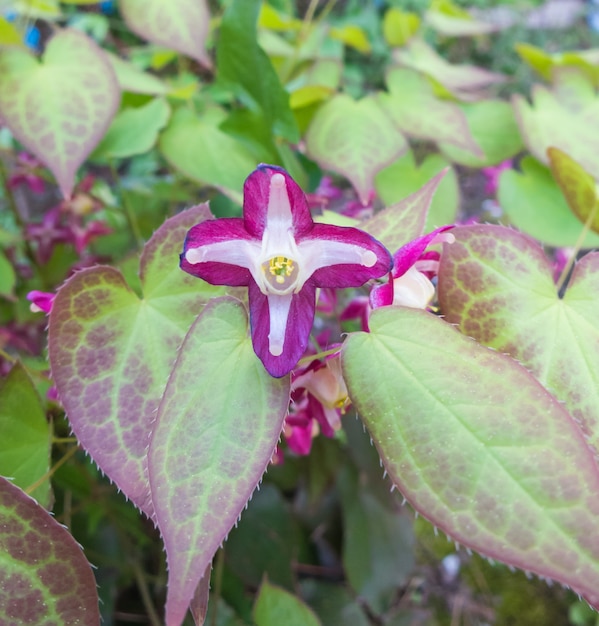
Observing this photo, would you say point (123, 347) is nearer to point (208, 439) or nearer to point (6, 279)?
point (208, 439)

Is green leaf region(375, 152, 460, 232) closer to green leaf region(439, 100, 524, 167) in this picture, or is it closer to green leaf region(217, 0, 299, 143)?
green leaf region(439, 100, 524, 167)

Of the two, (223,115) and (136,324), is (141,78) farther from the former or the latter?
(136,324)

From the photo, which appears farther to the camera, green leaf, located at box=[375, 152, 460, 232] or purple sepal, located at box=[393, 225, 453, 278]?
green leaf, located at box=[375, 152, 460, 232]

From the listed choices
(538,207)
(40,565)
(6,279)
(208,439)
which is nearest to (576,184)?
(538,207)

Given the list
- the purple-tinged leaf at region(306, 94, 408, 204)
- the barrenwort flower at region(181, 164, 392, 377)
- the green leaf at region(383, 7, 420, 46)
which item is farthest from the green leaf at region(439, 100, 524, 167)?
the barrenwort flower at region(181, 164, 392, 377)

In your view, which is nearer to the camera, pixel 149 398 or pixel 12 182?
pixel 149 398

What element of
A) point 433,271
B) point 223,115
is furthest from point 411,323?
point 223,115
